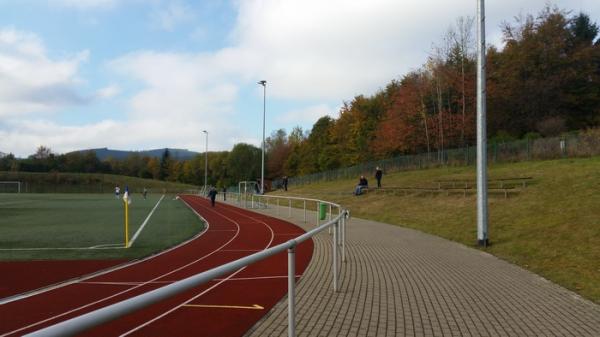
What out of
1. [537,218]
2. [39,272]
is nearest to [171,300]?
[39,272]

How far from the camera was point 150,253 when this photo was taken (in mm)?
12961

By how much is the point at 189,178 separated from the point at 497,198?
128 m

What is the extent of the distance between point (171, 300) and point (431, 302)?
3837 mm

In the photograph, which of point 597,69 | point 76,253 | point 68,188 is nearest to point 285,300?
point 76,253

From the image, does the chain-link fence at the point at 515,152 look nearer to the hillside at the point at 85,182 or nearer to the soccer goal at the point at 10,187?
the hillside at the point at 85,182

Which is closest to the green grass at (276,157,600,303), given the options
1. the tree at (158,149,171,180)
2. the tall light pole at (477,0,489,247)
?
the tall light pole at (477,0,489,247)

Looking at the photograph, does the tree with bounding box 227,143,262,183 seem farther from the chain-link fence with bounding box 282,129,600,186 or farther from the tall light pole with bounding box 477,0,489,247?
the tall light pole with bounding box 477,0,489,247

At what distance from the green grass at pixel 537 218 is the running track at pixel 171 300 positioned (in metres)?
5.08

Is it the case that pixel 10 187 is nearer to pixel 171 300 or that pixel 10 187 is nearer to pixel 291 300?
pixel 171 300

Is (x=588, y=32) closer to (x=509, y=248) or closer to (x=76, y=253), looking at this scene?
(x=509, y=248)

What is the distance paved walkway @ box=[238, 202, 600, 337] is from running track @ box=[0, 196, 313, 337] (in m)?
0.50

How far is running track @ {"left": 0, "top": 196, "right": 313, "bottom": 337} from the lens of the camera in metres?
5.97

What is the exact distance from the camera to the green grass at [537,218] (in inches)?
391

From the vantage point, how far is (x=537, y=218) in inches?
605
